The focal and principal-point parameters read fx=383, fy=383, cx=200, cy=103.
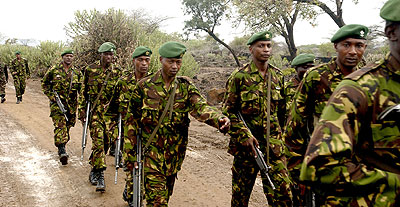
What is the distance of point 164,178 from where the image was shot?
3961 millimetres

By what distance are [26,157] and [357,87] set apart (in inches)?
298

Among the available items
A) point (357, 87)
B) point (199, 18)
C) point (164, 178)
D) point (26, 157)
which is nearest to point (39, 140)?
point (26, 157)

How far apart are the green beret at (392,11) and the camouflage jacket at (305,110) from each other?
58.7 inches

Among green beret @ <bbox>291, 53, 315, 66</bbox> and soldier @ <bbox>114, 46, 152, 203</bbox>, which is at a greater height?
green beret @ <bbox>291, 53, 315, 66</bbox>

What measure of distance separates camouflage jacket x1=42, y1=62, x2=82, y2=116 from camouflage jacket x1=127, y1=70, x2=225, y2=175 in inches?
147

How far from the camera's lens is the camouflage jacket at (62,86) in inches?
293

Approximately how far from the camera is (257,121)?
4.18 metres

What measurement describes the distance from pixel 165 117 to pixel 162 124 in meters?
0.08

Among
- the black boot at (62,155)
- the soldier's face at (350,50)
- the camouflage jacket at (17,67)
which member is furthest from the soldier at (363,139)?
the camouflage jacket at (17,67)

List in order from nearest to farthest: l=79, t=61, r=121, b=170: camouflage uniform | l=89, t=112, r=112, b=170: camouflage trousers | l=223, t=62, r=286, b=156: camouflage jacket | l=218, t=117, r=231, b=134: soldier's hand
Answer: l=218, t=117, r=231, b=134: soldier's hand < l=223, t=62, r=286, b=156: camouflage jacket < l=89, t=112, r=112, b=170: camouflage trousers < l=79, t=61, r=121, b=170: camouflage uniform

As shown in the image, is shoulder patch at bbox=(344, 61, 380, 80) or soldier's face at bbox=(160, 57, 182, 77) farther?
soldier's face at bbox=(160, 57, 182, 77)

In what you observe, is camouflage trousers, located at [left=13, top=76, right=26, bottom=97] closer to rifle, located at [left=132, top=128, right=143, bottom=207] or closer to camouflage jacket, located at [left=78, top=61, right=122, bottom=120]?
camouflage jacket, located at [left=78, top=61, right=122, bottom=120]

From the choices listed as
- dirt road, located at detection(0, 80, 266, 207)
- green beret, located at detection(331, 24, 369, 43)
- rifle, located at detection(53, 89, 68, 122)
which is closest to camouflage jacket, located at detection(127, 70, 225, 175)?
green beret, located at detection(331, 24, 369, 43)

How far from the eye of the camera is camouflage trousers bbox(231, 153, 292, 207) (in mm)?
4008
